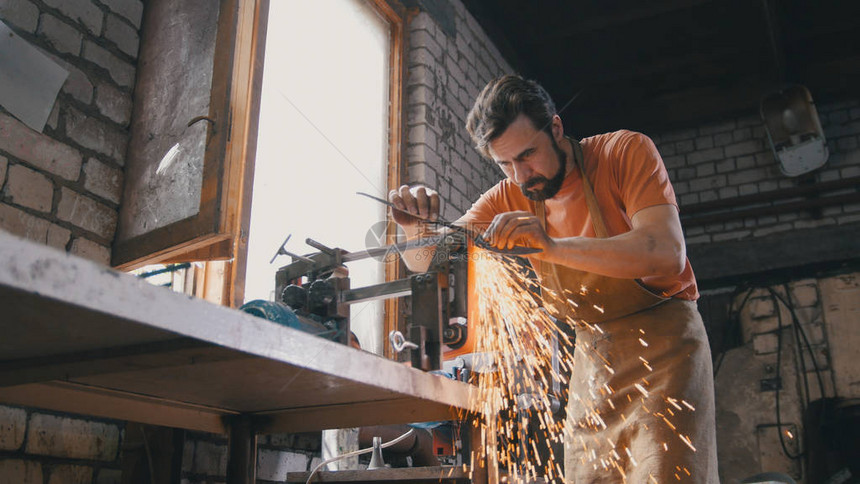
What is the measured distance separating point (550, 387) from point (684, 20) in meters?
3.27

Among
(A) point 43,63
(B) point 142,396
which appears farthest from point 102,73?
(B) point 142,396

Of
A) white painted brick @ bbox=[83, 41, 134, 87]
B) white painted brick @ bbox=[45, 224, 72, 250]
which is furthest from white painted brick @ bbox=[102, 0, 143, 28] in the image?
Result: white painted brick @ bbox=[45, 224, 72, 250]

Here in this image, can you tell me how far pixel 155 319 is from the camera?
1.10 m

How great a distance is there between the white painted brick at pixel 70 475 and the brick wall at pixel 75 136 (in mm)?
646

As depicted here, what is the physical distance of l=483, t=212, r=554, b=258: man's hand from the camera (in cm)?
199

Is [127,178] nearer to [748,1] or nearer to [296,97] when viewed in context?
[296,97]

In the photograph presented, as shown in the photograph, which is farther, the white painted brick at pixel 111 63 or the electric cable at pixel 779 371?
the electric cable at pixel 779 371

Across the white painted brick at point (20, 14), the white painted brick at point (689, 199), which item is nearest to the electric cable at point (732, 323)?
the white painted brick at point (689, 199)

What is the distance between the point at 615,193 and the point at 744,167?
4.44m

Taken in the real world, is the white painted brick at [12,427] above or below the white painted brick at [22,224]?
below

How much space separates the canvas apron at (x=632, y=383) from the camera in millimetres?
2041

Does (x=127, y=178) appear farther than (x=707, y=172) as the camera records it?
No

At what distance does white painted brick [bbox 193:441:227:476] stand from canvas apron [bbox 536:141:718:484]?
1234 mm

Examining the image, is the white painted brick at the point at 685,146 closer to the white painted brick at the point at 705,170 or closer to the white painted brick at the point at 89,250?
the white painted brick at the point at 705,170
